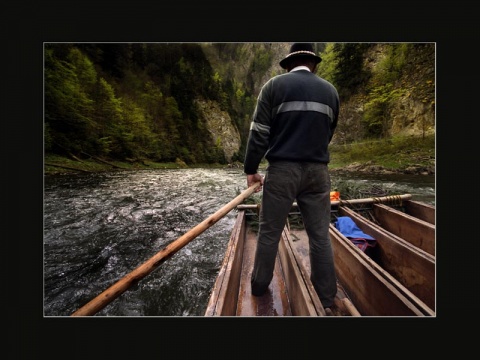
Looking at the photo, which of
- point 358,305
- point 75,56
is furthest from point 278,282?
point 75,56

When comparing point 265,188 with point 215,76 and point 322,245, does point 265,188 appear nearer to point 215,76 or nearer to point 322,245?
point 322,245

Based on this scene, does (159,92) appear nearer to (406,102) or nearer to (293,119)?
(406,102)

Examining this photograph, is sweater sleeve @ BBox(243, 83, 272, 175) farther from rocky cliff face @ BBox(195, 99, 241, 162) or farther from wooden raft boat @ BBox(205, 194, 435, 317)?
rocky cliff face @ BBox(195, 99, 241, 162)

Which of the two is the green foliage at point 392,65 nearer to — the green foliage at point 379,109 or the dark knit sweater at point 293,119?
the green foliage at point 379,109

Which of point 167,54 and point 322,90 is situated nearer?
point 322,90

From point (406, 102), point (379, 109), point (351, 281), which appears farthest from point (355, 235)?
point (379, 109)

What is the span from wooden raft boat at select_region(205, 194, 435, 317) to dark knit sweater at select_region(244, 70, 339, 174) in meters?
0.87

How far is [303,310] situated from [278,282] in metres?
0.67

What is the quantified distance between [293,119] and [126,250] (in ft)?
11.5

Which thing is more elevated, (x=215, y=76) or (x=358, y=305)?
(x=215, y=76)

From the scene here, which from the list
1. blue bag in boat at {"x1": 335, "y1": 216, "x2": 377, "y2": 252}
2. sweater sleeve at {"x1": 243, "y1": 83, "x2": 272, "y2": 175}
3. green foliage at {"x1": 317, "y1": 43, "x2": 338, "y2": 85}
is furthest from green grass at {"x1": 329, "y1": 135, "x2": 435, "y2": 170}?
sweater sleeve at {"x1": 243, "y1": 83, "x2": 272, "y2": 175}

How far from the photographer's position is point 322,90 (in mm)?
1431

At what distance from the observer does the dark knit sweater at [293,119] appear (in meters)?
1.39

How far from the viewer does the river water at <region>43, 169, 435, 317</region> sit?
2.38m
